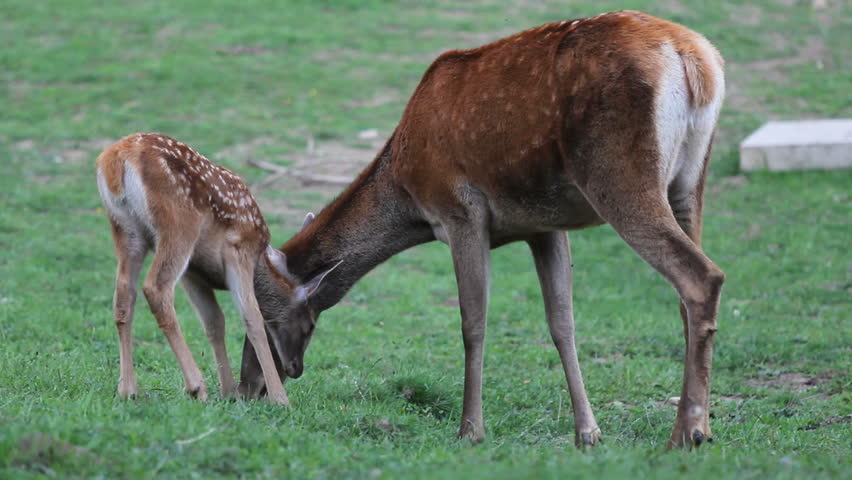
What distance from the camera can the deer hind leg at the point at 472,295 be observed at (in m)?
6.77

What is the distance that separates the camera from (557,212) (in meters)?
6.56

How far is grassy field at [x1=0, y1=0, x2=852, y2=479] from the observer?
17.8 ft

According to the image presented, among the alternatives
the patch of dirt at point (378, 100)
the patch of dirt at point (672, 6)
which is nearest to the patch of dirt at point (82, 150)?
the patch of dirt at point (378, 100)

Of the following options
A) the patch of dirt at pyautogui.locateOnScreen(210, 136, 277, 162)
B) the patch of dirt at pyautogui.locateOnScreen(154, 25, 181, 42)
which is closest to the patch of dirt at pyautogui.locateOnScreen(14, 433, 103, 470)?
the patch of dirt at pyautogui.locateOnScreen(210, 136, 277, 162)

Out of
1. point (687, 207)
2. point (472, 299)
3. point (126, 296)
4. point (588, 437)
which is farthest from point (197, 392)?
point (687, 207)

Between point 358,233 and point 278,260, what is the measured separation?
57 centimetres

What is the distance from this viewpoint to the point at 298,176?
1484 cm

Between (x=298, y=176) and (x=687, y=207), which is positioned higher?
(x=687, y=207)

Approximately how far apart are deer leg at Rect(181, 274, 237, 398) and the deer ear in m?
0.43

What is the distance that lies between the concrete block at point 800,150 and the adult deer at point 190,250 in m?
8.08

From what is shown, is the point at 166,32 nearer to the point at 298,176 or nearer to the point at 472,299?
the point at 298,176

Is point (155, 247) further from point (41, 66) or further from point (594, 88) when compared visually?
point (41, 66)

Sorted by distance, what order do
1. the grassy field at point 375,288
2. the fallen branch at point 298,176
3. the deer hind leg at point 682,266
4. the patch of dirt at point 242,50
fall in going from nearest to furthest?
the grassy field at point 375,288 < the deer hind leg at point 682,266 < the fallen branch at point 298,176 < the patch of dirt at point 242,50

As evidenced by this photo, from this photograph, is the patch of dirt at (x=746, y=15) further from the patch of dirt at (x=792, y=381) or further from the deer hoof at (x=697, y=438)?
the deer hoof at (x=697, y=438)
